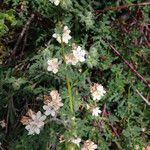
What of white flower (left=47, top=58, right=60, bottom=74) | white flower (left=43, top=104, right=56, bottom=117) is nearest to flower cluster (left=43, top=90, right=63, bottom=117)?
white flower (left=43, top=104, right=56, bottom=117)

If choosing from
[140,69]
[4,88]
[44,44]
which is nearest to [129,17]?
[140,69]

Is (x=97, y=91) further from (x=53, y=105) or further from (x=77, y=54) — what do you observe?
(x=53, y=105)

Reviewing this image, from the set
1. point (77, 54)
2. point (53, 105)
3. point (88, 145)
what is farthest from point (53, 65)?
point (88, 145)

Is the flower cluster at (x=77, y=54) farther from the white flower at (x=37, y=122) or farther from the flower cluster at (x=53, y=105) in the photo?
the white flower at (x=37, y=122)

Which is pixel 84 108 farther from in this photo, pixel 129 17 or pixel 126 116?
pixel 129 17

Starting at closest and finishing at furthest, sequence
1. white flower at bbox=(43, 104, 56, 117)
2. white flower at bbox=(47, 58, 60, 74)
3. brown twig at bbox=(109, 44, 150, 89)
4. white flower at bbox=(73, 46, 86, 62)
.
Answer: white flower at bbox=(43, 104, 56, 117) < white flower at bbox=(47, 58, 60, 74) < white flower at bbox=(73, 46, 86, 62) < brown twig at bbox=(109, 44, 150, 89)

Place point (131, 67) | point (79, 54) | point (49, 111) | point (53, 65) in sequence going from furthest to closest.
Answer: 1. point (131, 67)
2. point (79, 54)
3. point (53, 65)
4. point (49, 111)

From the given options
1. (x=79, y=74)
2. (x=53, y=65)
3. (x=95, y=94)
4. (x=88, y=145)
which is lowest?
(x=88, y=145)

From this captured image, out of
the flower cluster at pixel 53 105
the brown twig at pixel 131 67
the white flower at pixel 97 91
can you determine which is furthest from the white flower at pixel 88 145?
the brown twig at pixel 131 67

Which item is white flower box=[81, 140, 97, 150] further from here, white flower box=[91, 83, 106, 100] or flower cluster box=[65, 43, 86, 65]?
flower cluster box=[65, 43, 86, 65]

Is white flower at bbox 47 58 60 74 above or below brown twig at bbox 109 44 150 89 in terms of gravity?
above
